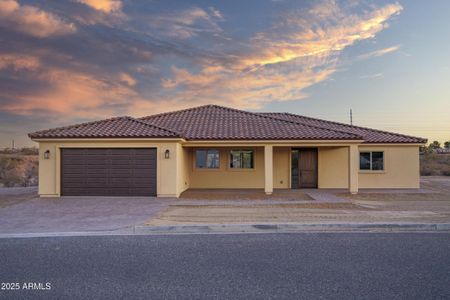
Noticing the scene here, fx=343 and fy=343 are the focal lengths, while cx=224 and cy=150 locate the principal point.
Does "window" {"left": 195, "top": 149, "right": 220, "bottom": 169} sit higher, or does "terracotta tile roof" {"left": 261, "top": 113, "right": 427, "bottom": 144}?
"terracotta tile roof" {"left": 261, "top": 113, "right": 427, "bottom": 144}

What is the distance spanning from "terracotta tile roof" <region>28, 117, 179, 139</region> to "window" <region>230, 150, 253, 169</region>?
538cm

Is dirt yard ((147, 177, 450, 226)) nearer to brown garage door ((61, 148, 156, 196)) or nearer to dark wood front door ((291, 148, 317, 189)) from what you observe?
brown garage door ((61, 148, 156, 196))

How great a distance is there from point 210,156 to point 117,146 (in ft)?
19.8

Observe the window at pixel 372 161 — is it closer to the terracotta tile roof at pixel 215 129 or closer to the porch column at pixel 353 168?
the terracotta tile roof at pixel 215 129

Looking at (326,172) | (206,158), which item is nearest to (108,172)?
(206,158)

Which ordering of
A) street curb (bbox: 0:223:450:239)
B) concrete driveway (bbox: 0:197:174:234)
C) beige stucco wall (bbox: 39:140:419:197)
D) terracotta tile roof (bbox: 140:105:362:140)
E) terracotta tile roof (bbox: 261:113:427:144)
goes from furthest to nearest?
beige stucco wall (bbox: 39:140:419:197) < terracotta tile roof (bbox: 261:113:427:144) < terracotta tile roof (bbox: 140:105:362:140) < concrete driveway (bbox: 0:197:174:234) < street curb (bbox: 0:223:450:239)

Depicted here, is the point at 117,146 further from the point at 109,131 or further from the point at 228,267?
the point at 228,267

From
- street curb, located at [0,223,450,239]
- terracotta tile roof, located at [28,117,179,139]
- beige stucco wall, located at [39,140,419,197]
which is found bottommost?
street curb, located at [0,223,450,239]

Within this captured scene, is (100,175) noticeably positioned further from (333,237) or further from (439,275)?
(439,275)

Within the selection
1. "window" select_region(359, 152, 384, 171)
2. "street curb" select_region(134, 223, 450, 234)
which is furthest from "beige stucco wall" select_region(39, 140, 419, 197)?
"street curb" select_region(134, 223, 450, 234)

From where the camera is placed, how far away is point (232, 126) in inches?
766

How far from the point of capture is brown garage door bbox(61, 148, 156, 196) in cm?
1606

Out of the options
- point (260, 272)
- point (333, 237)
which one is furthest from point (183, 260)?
Answer: point (333, 237)

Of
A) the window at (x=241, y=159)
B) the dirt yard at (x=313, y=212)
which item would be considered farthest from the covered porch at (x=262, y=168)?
the dirt yard at (x=313, y=212)
